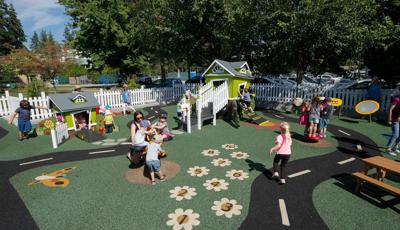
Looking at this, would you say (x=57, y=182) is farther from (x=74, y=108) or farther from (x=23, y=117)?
(x=23, y=117)

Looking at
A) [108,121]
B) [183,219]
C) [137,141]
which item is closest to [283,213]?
[183,219]

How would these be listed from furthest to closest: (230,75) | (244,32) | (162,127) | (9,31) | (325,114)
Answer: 1. (9,31)
2. (244,32)
3. (230,75)
4. (325,114)
5. (162,127)

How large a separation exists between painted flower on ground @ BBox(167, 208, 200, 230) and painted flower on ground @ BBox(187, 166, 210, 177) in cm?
154

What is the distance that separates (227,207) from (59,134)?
23.7ft

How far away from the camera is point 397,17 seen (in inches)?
562

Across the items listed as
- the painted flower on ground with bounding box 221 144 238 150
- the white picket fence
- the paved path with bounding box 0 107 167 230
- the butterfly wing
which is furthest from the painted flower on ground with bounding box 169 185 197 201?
the white picket fence

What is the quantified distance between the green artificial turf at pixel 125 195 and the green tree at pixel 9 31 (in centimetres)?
4768

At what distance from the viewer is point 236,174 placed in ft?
19.5

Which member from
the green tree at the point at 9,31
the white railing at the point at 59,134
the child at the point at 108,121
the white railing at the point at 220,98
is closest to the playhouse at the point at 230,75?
the white railing at the point at 220,98

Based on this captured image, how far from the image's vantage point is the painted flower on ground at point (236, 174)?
18.9ft

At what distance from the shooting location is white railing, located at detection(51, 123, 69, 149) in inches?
320

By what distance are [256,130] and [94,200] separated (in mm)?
7264

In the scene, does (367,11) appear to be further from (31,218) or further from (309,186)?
(31,218)

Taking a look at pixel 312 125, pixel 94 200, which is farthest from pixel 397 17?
pixel 94 200
